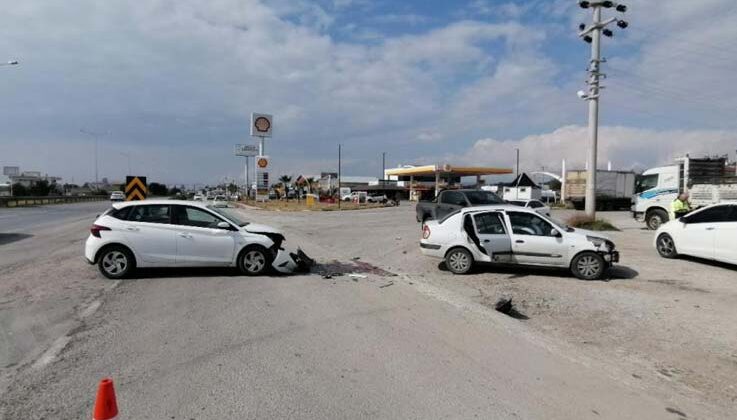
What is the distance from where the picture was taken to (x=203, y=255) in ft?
31.4

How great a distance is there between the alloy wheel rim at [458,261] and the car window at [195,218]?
193 inches

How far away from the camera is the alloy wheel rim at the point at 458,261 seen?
10.5m

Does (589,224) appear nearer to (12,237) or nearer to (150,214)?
(150,214)

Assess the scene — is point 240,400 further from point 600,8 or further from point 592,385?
point 600,8

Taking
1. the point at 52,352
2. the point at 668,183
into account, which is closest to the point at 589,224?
the point at 668,183

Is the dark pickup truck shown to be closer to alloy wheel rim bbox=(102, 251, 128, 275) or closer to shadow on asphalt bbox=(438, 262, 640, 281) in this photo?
shadow on asphalt bbox=(438, 262, 640, 281)

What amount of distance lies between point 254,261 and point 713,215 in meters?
10.5

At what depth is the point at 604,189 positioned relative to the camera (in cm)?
3878

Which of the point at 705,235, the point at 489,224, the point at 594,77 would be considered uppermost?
the point at 594,77

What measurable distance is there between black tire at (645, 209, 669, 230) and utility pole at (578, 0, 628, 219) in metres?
2.36

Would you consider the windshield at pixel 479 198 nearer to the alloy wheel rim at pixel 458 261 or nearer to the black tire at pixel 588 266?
the alloy wheel rim at pixel 458 261

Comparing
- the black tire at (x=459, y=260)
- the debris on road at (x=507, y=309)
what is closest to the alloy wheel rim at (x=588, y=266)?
the black tire at (x=459, y=260)

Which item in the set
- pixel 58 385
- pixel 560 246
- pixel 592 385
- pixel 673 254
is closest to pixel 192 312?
pixel 58 385

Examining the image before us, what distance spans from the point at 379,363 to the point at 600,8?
71.3ft
